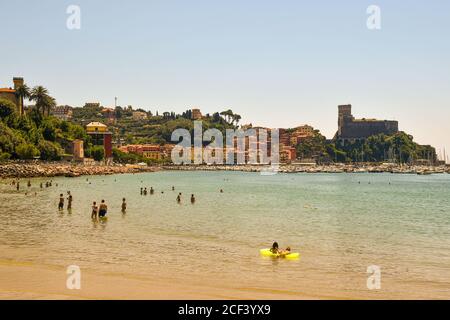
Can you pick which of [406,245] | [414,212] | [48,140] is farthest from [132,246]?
[48,140]

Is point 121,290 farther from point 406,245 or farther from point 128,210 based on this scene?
point 128,210

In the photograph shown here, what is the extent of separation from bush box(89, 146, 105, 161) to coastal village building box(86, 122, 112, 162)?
7895mm

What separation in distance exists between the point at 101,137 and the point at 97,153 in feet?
55.4

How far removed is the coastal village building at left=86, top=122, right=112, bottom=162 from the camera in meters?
→ 172

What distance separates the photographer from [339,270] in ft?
65.3

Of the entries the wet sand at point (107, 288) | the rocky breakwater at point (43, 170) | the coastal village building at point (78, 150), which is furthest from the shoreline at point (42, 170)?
the wet sand at point (107, 288)

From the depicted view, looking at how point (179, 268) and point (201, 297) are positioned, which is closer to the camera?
point (201, 297)

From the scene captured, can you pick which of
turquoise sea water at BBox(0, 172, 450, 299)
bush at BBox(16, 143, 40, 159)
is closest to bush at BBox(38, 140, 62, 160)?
bush at BBox(16, 143, 40, 159)

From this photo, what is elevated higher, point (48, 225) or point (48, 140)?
point (48, 140)

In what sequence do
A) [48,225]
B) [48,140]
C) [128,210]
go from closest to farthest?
1. [48,225]
2. [128,210]
3. [48,140]

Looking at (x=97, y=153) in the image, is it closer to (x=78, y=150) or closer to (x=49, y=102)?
(x=78, y=150)

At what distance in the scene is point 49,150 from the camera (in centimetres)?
12406

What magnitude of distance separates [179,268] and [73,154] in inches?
5050
